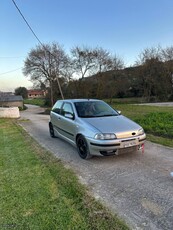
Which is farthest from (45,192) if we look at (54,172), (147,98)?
(147,98)

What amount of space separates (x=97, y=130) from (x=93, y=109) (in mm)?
1448

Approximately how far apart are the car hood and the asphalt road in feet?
2.60

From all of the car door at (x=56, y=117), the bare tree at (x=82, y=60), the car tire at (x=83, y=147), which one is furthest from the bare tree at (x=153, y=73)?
the car tire at (x=83, y=147)

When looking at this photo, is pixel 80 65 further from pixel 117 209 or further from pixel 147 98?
pixel 117 209

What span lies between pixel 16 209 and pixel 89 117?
10.4 ft

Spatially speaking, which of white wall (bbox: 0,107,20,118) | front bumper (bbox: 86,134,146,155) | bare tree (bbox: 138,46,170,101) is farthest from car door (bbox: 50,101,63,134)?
bare tree (bbox: 138,46,170,101)

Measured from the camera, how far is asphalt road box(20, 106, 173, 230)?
2.77 m

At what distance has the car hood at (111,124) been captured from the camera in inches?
190

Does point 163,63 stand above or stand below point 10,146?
above

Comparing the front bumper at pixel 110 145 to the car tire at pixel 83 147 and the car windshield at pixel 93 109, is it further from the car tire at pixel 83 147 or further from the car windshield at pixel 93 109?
the car windshield at pixel 93 109

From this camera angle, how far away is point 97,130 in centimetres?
479

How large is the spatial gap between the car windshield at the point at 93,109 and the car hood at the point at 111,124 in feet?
1.21

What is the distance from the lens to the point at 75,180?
3.91 meters

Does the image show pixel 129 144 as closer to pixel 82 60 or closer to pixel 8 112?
pixel 8 112
